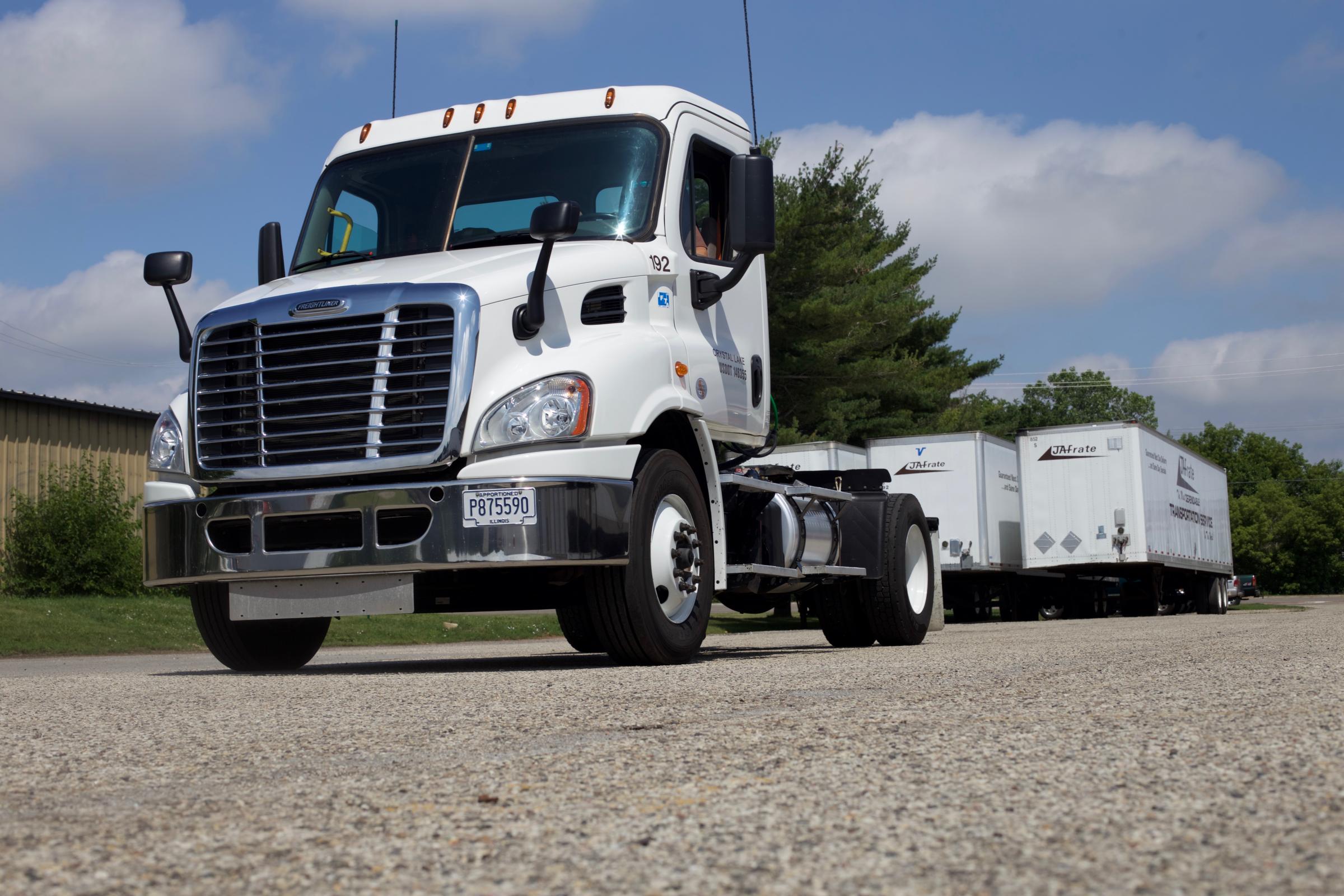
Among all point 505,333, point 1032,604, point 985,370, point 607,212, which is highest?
point 985,370

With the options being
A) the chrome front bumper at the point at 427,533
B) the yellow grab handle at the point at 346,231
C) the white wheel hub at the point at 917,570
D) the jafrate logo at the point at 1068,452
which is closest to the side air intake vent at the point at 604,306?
the chrome front bumper at the point at 427,533

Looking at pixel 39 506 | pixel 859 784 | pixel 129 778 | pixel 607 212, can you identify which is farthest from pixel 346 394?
pixel 39 506

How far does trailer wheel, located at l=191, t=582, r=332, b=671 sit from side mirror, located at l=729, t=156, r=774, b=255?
3.14 metres

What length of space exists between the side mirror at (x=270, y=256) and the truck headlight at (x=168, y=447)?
1555 mm

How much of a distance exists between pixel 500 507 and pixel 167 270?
2.88 metres

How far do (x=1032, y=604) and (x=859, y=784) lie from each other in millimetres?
27914

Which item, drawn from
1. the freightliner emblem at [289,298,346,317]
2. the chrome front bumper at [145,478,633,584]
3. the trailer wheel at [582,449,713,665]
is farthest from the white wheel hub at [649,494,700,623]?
the freightliner emblem at [289,298,346,317]

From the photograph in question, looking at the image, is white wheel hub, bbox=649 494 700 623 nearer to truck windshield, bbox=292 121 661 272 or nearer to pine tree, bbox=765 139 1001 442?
truck windshield, bbox=292 121 661 272

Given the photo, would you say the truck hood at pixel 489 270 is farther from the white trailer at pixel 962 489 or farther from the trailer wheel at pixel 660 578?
the white trailer at pixel 962 489

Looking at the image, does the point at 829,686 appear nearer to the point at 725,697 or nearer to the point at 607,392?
the point at 725,697

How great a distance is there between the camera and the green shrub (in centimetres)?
2405

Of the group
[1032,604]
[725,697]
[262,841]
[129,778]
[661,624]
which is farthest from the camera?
[1032,604]

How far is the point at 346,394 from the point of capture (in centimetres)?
748

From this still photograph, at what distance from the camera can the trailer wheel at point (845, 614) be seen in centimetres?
1113
